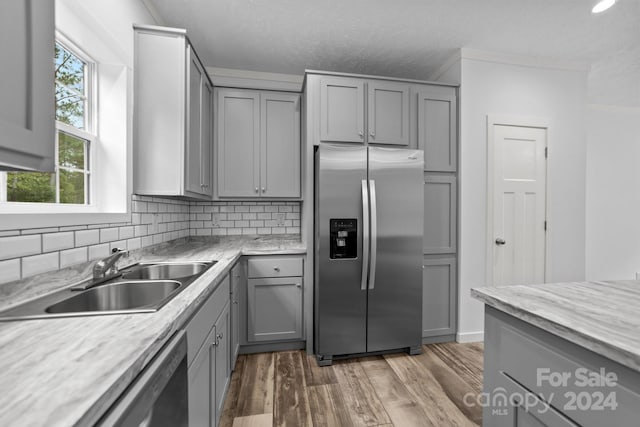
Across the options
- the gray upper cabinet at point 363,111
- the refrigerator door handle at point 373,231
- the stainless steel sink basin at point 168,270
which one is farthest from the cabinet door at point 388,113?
the stainless steel sink basin at point 168,270

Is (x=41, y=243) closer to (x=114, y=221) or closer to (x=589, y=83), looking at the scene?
(x=114, y=221)

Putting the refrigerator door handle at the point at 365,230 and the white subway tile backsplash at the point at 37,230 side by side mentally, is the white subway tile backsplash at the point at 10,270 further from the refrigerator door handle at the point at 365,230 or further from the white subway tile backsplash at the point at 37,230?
the refrigerator door handle at the point at 365,230

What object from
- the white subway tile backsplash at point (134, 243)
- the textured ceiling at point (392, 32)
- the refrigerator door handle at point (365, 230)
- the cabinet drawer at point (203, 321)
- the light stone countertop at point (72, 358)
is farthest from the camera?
the refrigerator door handle at point (365, 230)

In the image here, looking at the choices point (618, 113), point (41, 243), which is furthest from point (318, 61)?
point (618, 113)

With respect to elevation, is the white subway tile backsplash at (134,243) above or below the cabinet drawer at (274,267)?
above

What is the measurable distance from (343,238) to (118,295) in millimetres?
1498

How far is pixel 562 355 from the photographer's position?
2.59 ft

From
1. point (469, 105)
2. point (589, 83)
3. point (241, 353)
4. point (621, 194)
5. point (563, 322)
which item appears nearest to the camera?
point (563, 322)

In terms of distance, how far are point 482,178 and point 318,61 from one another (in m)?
2.00

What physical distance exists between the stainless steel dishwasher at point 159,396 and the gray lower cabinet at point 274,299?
4.65ft

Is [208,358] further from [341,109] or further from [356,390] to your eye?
[341,109]

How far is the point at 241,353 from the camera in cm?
241

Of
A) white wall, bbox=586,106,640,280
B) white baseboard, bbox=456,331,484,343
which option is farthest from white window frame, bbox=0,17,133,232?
white wall, bbox=586,106,640,280

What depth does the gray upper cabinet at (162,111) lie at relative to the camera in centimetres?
182
